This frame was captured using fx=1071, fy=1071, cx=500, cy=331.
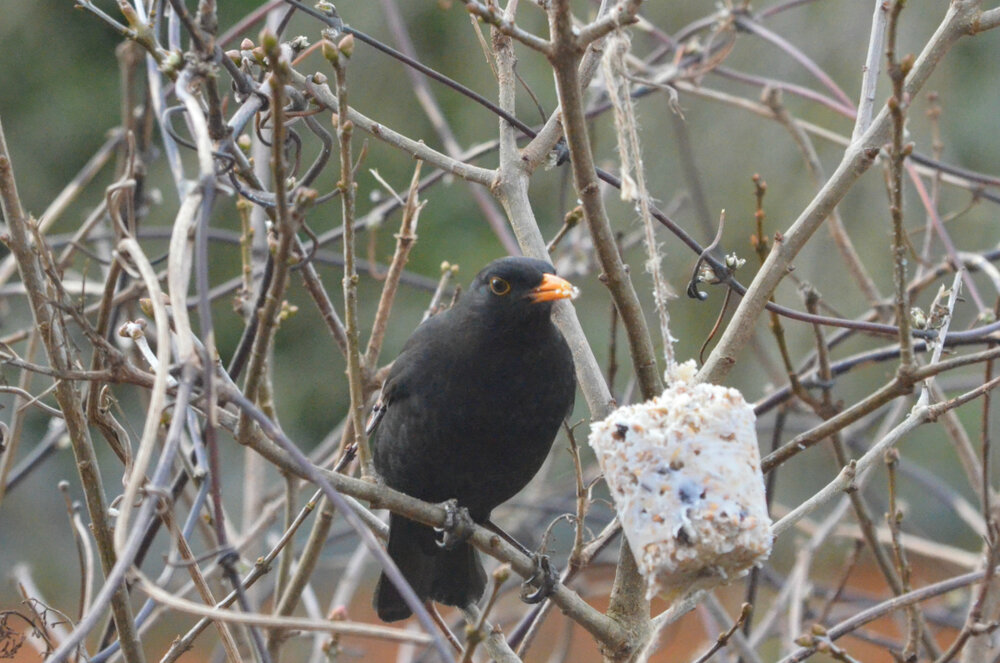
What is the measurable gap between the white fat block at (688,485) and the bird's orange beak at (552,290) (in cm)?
77

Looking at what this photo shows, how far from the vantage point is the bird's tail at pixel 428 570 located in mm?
3547

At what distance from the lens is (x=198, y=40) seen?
198 cm

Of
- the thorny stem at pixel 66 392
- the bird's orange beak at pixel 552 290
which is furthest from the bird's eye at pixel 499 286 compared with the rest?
the thorny stem at pixel 66 392

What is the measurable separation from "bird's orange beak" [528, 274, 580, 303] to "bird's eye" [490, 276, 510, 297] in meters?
0.12

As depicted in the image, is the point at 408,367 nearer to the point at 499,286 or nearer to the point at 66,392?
the point at 499,286

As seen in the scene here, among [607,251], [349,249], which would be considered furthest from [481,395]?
[607,251]

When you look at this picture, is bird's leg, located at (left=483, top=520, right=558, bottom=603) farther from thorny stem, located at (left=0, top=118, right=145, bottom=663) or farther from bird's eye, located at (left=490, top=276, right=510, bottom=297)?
thorny stem, located at (left=0, top=118, right=145, bottom=663)

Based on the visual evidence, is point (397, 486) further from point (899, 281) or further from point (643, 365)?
point (899, 281)

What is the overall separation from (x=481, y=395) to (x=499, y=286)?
1.07ft

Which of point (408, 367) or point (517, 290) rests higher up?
point (517, 290)

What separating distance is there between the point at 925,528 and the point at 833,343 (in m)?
9.01

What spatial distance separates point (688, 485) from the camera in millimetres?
1994

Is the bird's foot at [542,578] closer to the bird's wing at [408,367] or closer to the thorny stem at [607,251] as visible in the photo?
the thorny stem at [607,251]

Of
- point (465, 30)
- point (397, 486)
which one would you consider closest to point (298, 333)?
point (465, 30)
